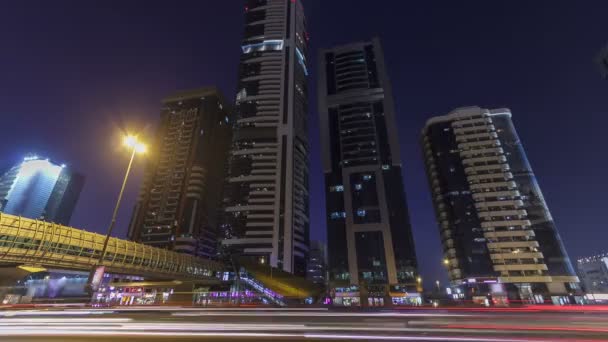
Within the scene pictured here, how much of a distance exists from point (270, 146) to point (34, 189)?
175536mm

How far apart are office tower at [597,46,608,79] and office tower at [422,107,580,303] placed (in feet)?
143

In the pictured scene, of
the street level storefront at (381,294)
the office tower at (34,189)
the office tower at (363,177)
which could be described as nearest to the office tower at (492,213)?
the street level storefront at (381,294)

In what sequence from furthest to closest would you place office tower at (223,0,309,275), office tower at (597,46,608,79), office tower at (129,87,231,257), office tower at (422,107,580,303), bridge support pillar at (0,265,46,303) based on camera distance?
office tower at (129,87,231,257) < office tower at (223,0,309,275) < office tower at (422,107,580,303) < office tower at (597,46,608,79) < bridge support pillar at (0,265,46,303)

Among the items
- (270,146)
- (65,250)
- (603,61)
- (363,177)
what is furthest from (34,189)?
(603,61)

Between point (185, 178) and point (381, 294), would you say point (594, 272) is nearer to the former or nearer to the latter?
point (381, 294)

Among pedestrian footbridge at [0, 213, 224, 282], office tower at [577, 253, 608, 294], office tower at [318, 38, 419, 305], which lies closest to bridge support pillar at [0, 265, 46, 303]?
pedestrian footbridge at [0, 213, 224, 282]

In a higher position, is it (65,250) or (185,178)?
(185,178)

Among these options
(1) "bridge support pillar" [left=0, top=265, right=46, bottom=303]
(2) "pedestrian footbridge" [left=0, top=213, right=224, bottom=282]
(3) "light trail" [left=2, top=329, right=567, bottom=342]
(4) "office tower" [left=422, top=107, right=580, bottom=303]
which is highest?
(4) "office tower" [left=422, top=107, right=580, bottom=303]

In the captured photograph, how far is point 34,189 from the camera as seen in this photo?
Answer: 17162 centimetres

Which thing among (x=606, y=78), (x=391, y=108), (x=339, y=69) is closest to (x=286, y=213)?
(x=391, y=108)

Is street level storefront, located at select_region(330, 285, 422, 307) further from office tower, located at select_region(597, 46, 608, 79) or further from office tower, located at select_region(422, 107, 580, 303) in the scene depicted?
office tower, located at select_region(597, 46, 608, 79)

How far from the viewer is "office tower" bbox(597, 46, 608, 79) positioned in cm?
4334

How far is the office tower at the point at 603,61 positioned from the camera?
4334 centimetres

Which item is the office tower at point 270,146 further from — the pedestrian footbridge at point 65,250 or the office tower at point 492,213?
the office tower at point 492,213
